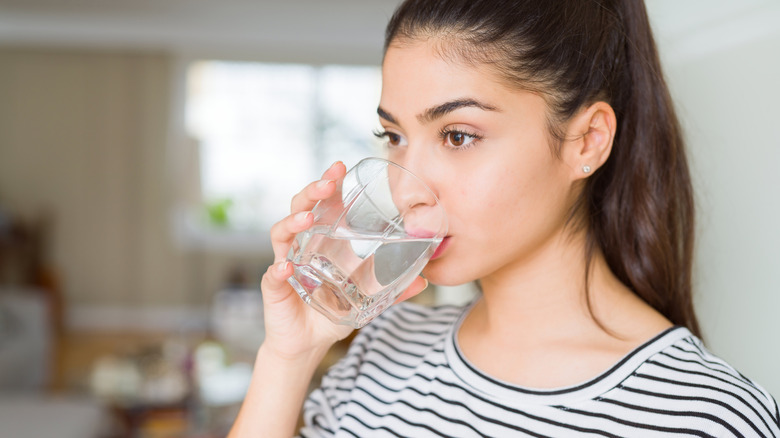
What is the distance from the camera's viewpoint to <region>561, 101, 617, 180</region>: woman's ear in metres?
0.92

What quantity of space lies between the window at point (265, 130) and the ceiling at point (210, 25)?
192mm

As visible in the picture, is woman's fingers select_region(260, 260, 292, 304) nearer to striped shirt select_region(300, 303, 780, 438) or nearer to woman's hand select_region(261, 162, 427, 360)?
woman's hand select_region(261, 162, 427, 360)

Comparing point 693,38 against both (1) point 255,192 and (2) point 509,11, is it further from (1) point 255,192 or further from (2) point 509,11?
(1) point 255,192

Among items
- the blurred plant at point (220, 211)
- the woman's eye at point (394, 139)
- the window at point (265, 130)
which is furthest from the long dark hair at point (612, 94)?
the blurred plant at point (220, 211)

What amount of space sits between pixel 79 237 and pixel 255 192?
5.80 feet

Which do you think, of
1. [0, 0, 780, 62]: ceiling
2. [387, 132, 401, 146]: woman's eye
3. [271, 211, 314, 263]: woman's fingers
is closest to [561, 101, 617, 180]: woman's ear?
[387, 132, 401, 146]: woman's eye

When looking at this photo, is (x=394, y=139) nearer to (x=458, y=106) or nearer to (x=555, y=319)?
(x=458, y=106)

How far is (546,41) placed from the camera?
2.93 ft

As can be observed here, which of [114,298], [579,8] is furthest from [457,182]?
[114,298]

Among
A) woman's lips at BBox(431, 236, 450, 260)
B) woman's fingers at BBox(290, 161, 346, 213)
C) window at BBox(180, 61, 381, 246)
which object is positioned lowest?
woman's lips at BBox(431, 236, 450, 260)

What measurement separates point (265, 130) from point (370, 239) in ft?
20.5

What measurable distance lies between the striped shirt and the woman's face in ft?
0.58

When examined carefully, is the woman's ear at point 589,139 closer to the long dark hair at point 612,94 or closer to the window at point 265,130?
the long dark hair at point 612,94

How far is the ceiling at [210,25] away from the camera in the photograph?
19.6ft
